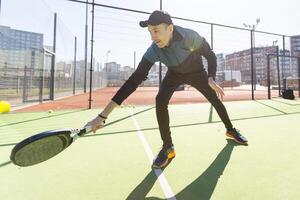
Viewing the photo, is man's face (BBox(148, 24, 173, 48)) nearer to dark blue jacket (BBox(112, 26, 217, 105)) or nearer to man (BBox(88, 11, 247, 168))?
man (BBox(88, 11, 247, 168))

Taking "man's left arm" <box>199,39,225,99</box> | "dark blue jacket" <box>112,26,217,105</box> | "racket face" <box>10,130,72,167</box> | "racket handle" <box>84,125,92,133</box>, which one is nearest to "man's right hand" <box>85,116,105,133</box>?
"racket handle" <box>84,125,92,133</box>

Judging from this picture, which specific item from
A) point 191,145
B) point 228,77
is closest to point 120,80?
point 228,77

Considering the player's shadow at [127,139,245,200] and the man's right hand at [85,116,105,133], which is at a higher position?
the man's right hand at [85,116,105,133]

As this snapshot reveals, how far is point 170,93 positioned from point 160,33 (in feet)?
3.18

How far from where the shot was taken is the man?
268 cm

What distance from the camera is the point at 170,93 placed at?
345cm

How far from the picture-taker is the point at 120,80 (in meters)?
59.2

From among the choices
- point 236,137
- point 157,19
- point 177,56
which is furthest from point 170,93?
point 236,137

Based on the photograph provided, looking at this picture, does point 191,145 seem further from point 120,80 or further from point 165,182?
point 120,80

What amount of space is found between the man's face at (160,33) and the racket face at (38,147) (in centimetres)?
123

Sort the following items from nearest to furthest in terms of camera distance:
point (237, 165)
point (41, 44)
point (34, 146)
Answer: point (34, 146), point (237, 165), point (41, 44)

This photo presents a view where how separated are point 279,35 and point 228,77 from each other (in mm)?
49083

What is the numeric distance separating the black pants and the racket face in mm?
1376

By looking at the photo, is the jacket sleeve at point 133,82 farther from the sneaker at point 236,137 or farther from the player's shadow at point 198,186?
the sneaker at point 236,137
